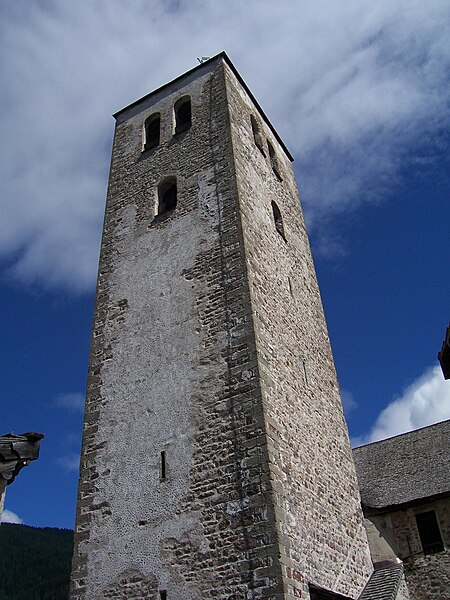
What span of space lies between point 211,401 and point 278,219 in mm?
6473

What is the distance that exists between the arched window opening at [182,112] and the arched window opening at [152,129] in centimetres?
65

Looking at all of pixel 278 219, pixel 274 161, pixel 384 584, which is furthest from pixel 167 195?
pixel 384 584

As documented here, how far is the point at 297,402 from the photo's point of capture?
11.1 metres

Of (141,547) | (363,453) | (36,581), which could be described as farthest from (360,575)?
(36,581)

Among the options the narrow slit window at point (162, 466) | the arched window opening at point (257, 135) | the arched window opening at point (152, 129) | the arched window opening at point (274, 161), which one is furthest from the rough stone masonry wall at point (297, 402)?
the arched window opening at point (152, 129)

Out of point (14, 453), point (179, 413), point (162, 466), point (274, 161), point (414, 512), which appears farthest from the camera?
point (274, 161)

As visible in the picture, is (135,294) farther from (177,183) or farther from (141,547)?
(141,547)

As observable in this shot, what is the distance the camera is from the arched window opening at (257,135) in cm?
1621

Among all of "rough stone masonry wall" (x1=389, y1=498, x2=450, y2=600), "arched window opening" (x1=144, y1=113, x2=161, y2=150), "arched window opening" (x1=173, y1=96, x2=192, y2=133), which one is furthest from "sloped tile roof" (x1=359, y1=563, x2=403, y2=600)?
"arched window opening" (x1=144, y1=113, x2=161, y2=150)

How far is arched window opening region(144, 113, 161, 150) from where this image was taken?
1672 centimetres

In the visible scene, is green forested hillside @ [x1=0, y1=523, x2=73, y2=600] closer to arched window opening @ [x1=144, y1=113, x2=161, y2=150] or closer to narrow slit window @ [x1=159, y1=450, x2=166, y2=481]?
arched window opening @ [x1=144, y1=113, x2=161, y2=150]

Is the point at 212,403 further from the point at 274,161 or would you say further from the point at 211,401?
the point at 274,161

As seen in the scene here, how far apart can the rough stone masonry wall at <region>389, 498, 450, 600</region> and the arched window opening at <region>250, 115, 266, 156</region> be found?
32.5 feet

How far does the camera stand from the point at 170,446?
32.8 ft
